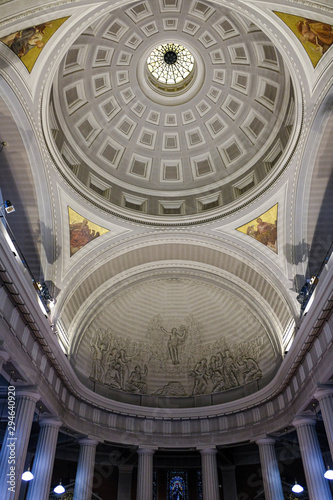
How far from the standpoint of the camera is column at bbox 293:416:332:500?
1239 cm

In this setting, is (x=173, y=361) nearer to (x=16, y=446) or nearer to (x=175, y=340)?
(x=175, y=340)

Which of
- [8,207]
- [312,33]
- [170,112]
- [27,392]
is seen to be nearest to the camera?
[8,207]

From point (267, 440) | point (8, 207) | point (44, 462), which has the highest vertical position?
point (8, 207)

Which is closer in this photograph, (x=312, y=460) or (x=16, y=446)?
(x=16, y=446)

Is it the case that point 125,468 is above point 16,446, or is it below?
above

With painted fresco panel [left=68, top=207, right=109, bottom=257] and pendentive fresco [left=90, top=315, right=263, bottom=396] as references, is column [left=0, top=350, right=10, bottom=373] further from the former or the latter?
pendentive fresco [left=90, top=315, right=263, bottom=396]

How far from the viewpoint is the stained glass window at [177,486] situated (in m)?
19.7

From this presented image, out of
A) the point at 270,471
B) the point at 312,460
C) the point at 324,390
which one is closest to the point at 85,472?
the point at 270,471

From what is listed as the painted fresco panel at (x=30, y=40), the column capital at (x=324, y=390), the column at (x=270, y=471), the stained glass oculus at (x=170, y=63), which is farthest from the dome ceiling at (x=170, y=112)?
the column at (x=270, y=471)

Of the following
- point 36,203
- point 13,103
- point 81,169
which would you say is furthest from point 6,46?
point 81,169

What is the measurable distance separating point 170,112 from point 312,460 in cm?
1564

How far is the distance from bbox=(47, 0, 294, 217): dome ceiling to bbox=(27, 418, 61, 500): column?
8.97 meters

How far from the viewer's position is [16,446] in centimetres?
1108

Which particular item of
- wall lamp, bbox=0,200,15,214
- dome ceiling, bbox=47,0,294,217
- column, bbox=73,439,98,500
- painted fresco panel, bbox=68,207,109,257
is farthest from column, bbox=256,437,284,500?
wall lamp, bbox=0,200,15,214
